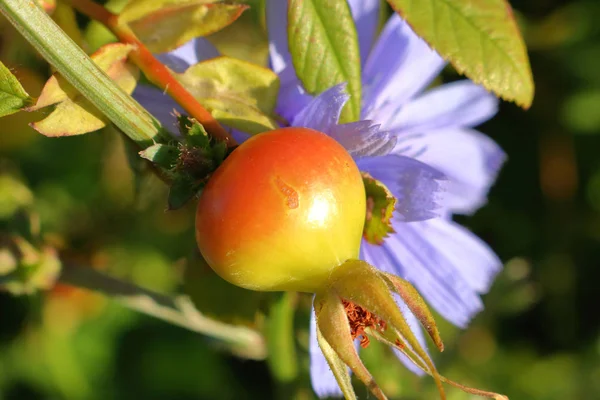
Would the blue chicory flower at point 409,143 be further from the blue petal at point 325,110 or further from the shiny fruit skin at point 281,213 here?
the shiny fruit skin at point 281,213

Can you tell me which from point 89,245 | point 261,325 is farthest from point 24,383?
point 261,325

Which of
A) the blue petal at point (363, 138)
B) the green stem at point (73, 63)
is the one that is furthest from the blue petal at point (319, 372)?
the green stem at point (73, 63)

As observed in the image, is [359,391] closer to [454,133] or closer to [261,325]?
[261,325]

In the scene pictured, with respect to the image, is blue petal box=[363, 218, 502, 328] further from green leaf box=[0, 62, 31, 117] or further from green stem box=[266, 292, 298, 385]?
green leaf box=[0, 62, 31, 117]

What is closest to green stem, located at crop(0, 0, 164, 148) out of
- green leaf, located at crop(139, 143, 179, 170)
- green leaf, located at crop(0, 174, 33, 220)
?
green leaf, located at crop(139, 143, 179, 170)

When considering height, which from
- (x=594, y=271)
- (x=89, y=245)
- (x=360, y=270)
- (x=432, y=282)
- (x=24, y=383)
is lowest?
(x=594, y=271)

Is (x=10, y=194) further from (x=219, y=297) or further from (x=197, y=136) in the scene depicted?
(x=197, y=136)
